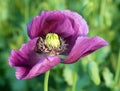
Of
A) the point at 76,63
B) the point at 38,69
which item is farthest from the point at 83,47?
the point at 76,63

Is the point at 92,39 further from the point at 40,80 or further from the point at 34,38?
the point at 40,80

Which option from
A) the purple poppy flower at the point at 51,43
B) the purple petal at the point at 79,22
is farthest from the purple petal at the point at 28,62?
the purple petal at the point at 79,22

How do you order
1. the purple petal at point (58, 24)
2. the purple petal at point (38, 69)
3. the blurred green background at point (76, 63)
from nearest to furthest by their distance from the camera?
the purple petal at point (38, 69) → the purple petal at point (58, 24) → the blurred green background at point (76, 63)

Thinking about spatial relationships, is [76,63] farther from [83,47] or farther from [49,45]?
[83,47]

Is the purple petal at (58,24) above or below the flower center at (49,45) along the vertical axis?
above

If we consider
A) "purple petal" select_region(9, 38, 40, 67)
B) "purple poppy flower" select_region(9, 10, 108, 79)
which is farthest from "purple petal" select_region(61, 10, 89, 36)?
"purple petal" select_region(9, 38, 40, 67)

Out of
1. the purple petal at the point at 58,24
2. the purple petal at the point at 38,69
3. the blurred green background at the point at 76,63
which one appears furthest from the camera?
the blurred green background at the point at 76,63

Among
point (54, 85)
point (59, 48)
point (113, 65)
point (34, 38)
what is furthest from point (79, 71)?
point (34, 38)

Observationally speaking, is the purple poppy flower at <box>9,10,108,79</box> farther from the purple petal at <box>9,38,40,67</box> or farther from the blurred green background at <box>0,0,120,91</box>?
the blurred green background at <box>0,0,120,91</box>

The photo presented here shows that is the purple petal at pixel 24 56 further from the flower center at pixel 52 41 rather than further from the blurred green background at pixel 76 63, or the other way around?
the blurred green background at pixel 76 63
